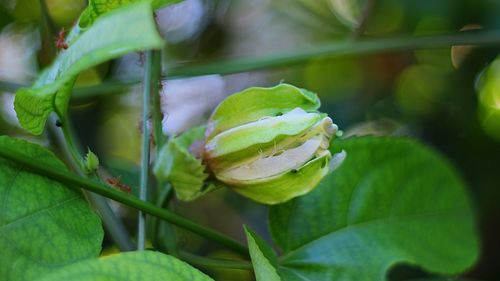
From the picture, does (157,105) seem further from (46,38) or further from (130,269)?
(46,38)

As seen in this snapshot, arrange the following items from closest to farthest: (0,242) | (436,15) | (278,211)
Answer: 1. (0,242)
2. (278,211)
3. (436,15)

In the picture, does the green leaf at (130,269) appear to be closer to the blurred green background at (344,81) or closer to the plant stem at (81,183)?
the plant stem at (81,183)

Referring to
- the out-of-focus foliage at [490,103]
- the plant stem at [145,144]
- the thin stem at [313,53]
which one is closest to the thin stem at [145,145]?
the plant stem at [145,144]

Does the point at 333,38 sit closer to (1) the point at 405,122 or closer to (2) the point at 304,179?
(1) the point at 405,122

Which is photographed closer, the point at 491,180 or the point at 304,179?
the point at 304,179

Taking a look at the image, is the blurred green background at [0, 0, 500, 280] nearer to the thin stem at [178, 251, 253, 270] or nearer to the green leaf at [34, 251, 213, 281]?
the thin stem at [178, 251, 253, 270]

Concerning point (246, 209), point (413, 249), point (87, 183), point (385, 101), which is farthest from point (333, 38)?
point (87, 183)

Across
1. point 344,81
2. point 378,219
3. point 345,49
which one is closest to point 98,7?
point 378,219

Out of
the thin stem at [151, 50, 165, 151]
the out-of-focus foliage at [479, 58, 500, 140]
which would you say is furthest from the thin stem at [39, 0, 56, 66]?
the out-of-focus foliage at [479, 58, 500, 140]
